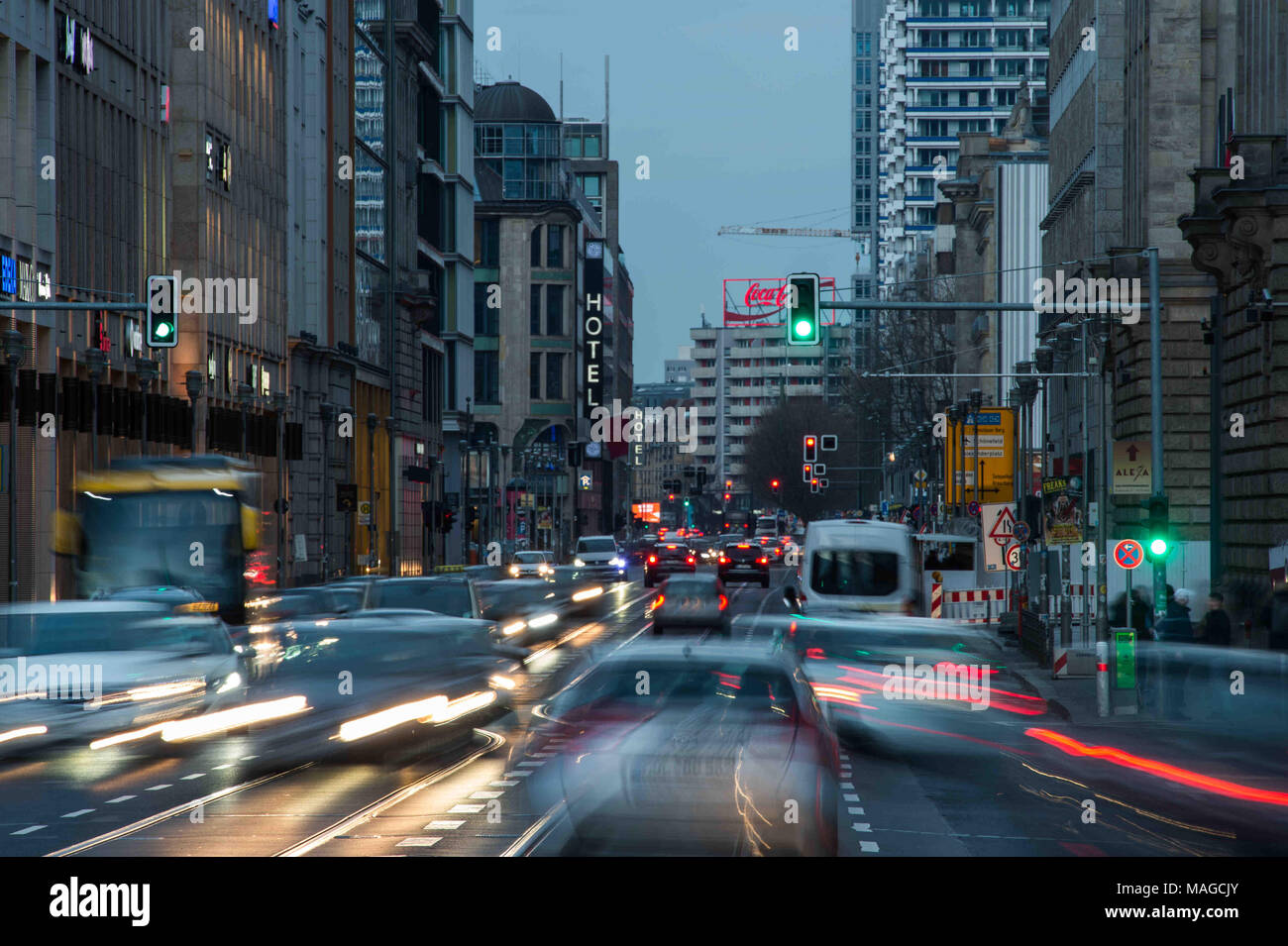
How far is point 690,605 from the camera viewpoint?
41906 millimetres

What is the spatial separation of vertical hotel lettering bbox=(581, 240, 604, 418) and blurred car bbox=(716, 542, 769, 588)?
78981 mm

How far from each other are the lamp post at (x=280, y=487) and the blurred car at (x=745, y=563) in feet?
57.4

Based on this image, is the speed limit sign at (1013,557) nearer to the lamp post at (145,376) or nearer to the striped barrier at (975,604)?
the striped barrier at (975,604)

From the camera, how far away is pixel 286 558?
67188mm

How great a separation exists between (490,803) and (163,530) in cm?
1965

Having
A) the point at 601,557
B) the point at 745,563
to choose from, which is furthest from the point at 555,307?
the point at 745,563

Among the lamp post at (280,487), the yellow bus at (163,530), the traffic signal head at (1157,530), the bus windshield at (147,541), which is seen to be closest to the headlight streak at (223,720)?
the yellow bus at (163,530)

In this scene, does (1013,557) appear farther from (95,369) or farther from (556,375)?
(556,375)

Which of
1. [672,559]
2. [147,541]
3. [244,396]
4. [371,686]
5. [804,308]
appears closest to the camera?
[371,686]

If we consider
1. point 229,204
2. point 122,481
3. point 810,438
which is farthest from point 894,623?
point 810,438

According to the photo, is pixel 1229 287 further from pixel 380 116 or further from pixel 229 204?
pixel 380 116

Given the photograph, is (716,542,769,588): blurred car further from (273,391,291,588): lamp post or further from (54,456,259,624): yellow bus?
(54,456,259,624): yellow bus
